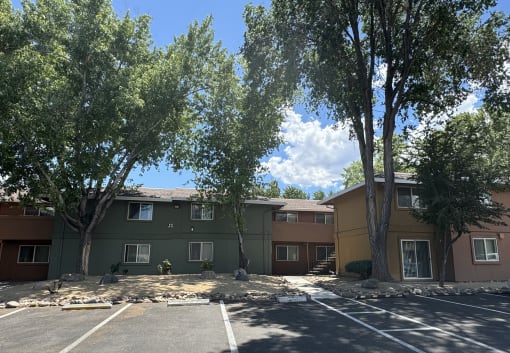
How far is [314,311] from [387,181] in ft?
26.9

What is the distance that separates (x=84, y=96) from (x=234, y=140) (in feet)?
25.0

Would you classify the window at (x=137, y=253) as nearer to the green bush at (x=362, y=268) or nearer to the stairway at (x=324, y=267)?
the stairway at (x=324, y=267)

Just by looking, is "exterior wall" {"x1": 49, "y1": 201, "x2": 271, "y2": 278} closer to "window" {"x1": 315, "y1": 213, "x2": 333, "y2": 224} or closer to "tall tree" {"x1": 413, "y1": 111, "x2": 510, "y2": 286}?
"window" {"x1": 315, "y1": 213, "x2": 333, "y2": 224}

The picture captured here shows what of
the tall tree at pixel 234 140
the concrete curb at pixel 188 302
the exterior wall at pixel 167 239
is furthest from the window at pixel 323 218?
the concrete curb at pixel 188 302

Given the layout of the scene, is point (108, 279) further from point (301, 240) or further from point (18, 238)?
point (301, 240)

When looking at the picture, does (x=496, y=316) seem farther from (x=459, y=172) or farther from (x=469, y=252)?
(x=469, y=252)

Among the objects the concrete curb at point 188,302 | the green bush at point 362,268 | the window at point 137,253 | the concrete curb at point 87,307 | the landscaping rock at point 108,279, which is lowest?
the concrete curb at point 87,307

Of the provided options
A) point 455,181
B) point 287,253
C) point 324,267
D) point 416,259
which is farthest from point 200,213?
point 455,181

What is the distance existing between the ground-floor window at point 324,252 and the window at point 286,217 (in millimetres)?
2735

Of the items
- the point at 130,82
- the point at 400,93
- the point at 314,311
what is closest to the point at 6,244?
the point at 130,82

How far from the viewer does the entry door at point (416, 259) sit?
1795 cm

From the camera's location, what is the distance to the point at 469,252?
61.1ft

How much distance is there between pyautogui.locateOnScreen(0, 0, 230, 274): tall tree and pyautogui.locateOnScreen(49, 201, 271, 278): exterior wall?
10.7ft

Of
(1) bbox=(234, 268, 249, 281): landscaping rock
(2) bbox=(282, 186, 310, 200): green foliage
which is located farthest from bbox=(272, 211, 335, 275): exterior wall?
(2) bbox=(282, 186, 310, 200): green foliage
